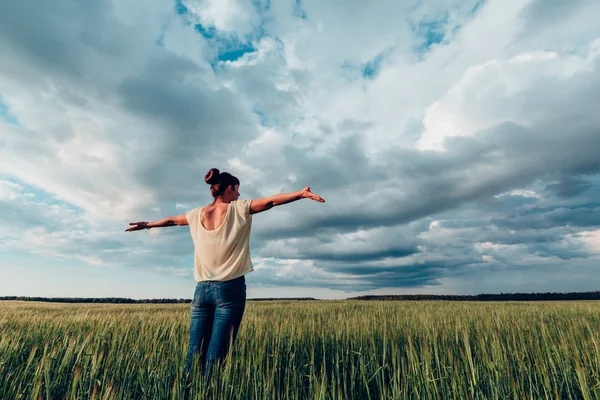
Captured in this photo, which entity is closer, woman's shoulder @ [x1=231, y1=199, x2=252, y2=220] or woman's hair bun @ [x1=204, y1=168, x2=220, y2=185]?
woman's shoulder @ [x1=231, y1=199, x2=252, y2=220]

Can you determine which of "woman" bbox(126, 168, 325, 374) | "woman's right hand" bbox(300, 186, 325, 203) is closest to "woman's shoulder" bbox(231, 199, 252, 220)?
"woman" bbox(126, 168, 325, 374)

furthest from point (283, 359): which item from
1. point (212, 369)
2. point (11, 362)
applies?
point (11, 362)

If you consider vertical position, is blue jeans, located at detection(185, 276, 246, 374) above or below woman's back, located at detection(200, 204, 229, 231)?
below

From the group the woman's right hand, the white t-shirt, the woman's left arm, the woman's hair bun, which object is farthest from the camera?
the woman's left arm

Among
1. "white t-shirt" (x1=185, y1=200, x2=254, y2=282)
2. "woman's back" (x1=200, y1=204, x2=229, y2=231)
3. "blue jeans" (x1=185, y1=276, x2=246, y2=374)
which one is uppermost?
"woman's back" (x1=200, y1=204, x2=229, y2=231)

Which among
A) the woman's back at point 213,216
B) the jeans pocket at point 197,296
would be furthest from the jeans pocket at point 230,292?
the woman's back at point 213,216

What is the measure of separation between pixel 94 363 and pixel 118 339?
1.89 metres

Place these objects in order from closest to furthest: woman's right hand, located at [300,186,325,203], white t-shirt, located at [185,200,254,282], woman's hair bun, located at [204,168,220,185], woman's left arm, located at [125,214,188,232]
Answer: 1. woman's right hand, located at [300,186,325,203]
2. white t-shirt, located at [185,200,254,282]
3. woman's hair bun, located at [204,168,220,185]
4. woman's left arm, located at [125,214,188,232]

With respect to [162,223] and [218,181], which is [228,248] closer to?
[218,181]

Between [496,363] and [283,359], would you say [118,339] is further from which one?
[496,363]

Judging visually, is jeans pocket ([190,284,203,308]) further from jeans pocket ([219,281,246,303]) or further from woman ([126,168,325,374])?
jeans pocket ([219,281,246,303])

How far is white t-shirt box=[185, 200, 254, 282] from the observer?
10.6 ft

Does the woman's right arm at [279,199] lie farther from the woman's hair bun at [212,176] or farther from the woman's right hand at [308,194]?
the woman's hair bun at [212,176]

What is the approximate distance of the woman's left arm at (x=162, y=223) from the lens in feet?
13.0
